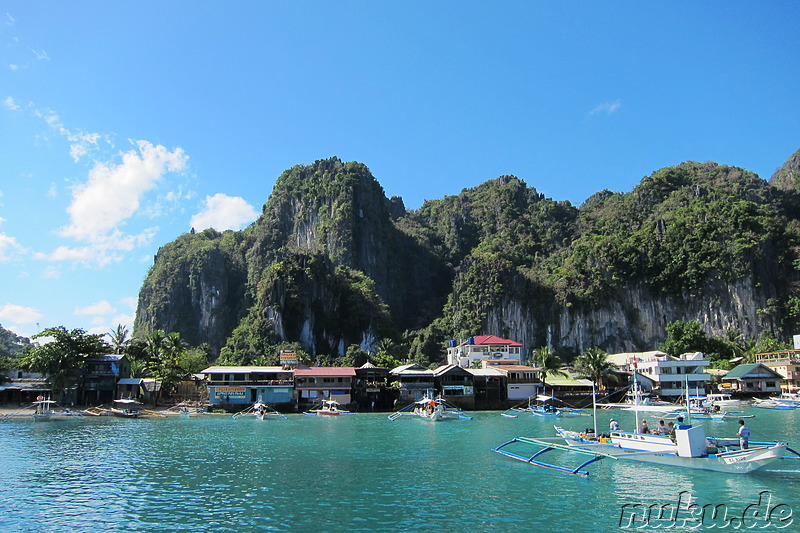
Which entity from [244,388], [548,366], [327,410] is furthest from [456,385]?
[244,388]

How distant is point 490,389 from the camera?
6819 cm

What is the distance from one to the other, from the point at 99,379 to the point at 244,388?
1824 centimetres

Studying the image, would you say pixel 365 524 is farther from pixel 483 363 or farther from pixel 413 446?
pixel 483 363

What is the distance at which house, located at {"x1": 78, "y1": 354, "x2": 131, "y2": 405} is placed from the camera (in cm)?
6612

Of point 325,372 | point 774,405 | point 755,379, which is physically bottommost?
point 774,405

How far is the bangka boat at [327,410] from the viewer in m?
58.6

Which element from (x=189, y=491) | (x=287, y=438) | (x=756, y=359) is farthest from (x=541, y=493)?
(x=756, y=359)

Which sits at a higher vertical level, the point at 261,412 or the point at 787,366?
the point at 787,366

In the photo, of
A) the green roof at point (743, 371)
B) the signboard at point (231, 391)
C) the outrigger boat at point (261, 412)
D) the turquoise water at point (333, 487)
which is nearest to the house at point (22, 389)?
the signboard at point (231, 391)

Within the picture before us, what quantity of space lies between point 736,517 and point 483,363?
60.4 metres

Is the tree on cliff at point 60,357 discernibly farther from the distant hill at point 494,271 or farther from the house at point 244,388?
the distant hill at point 494,271

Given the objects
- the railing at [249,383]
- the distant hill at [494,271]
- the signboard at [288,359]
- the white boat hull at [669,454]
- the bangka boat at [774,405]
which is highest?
the distant hill at [494,271]

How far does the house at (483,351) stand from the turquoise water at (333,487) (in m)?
46.9

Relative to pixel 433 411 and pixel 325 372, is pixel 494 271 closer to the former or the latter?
pixel 325 372
